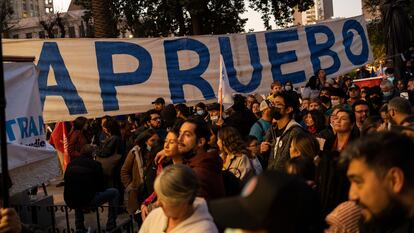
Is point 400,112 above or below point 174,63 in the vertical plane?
below

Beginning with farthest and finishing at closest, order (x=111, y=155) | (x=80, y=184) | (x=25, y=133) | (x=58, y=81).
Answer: (x=111, y=155) < (x=58, y=81) < (x=80, y=184) < (x=25, y=133)

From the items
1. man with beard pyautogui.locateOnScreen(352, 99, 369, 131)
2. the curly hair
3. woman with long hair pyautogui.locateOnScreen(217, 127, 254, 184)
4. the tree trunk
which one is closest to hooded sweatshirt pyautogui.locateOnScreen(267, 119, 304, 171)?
woman with long hair pyautogui.locateOnScreen(217, 127, 254, 184)

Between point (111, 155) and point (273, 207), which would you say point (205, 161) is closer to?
point (273, 207)

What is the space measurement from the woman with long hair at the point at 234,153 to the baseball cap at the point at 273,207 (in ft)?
12.3

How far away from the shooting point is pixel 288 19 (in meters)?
27.5

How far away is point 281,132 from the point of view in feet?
21.9

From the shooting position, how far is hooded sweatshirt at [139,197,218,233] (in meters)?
3.49

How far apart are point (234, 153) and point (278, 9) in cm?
2242

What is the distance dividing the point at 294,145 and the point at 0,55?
279 centimetres

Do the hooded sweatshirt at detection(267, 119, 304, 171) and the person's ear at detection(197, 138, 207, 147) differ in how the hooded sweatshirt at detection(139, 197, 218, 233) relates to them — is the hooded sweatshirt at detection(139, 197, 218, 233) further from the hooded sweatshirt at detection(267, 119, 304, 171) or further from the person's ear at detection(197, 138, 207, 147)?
the hooded sweatshirt at detection(267, 119, 304, 171)

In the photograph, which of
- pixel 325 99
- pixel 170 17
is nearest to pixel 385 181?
pixel 325 99

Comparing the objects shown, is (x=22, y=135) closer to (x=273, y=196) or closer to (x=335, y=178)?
(x=335, y=178)

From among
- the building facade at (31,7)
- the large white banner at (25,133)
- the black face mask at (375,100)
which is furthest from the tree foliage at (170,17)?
the building facade at (31,7)

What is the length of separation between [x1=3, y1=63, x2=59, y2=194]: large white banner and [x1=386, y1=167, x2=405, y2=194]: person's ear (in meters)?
3.50
